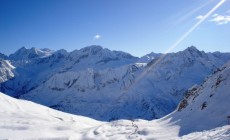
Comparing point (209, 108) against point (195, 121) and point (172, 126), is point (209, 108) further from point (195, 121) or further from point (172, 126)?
point (172, 126)

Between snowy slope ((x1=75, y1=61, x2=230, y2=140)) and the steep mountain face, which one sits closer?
snowy slope ((x1=75, y1=61, x2=230, y2=140))

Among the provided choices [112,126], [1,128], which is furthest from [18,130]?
[112,126]

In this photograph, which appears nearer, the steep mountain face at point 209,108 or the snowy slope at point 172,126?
the steep mountain face at point 209,108

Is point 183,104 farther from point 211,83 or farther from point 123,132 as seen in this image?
point 123,132

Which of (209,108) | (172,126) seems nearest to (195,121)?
(209,108)

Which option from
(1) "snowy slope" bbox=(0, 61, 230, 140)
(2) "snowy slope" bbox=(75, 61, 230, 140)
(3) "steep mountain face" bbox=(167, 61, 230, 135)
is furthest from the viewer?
(1) "snowy slope" bbox=(0, 61, 230, 140)

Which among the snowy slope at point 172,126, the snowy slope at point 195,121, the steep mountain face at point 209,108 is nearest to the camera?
the snowy slope at point 195,121

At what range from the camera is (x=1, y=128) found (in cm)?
4872

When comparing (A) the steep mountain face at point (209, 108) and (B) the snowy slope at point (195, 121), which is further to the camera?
(A) the steep mountain face at point (209, 108)

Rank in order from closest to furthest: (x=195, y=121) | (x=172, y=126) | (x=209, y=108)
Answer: (x=195, y=121), (x=209, y=108), (x=172, y=126)

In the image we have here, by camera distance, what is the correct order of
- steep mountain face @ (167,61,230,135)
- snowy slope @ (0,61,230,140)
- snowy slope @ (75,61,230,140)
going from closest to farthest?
snowy slope @ (75,61,230,140), steep mountain face @ (167,61,230,135), snowy slope @ (0,61,230,140)

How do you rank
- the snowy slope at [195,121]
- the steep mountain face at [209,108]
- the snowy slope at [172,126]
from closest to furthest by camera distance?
the snowy slope at [195,121] → the steep mountain face at [209,108] → the snowy slope at [172,126]

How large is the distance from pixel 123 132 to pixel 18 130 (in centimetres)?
1542

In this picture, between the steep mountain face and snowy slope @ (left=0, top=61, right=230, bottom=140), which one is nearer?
the steep mountain face
